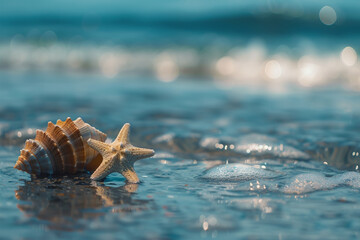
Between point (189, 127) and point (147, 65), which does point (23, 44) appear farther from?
point (189, 127)

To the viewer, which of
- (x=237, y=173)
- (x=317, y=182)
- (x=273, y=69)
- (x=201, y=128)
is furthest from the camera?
(x=273, y=69)

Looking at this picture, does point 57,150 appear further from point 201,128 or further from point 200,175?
point 201,128

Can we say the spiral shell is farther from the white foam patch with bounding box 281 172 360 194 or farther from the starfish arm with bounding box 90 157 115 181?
the white foam patch with bounding box 281 172 360 194

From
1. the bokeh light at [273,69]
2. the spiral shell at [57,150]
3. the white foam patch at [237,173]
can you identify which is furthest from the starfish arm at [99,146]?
the bokeh light at [273,69]

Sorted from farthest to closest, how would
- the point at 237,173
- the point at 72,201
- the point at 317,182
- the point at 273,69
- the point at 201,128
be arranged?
the point at 273,69 → the point at 201,128 → the point at 237,173 → the point at 317,182 → the point at 72,201

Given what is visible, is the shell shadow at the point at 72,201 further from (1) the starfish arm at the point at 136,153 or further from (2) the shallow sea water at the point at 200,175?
(1) the starfish arm at the point at 136,153

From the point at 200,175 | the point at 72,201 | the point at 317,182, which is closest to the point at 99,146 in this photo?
the point at 72,201
